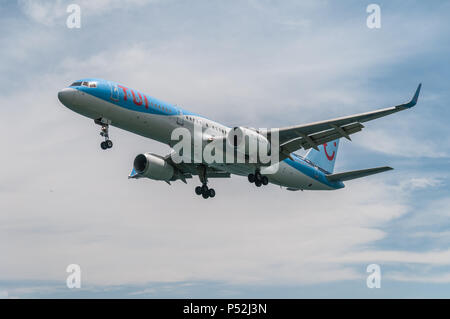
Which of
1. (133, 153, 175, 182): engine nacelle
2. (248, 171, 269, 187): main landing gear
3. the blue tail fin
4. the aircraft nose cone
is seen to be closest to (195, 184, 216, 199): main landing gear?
(133, 153, 175, 182): engine nacelle

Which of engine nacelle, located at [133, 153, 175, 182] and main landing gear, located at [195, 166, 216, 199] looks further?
main landing gear, located at [195, 166, 216, 199]

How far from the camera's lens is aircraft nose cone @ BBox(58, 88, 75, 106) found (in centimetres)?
3253

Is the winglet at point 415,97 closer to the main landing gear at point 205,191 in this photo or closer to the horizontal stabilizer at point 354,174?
the horizontal stabilizer at point 354,174

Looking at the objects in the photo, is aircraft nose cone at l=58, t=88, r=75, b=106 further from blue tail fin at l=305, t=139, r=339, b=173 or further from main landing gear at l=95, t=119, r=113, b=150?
blue tail fin at l=305, t=139, r=339, b=173

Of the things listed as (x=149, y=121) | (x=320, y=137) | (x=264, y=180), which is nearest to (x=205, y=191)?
(x=264, y=180)

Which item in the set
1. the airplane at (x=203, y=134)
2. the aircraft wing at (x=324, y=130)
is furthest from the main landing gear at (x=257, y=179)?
the aircraft wing at (x=324, y=130)

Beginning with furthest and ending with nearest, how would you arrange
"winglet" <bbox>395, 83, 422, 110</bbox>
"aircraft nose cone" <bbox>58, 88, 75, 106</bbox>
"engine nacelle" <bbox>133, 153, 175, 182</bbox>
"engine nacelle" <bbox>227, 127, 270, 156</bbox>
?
"engine nacelle" <bbox>133, 153, 175, 182</bbox>
"engine nacelle" <bbox>227, 127, 270, 156</bbox>
"aircraft nose cone" <bbox>58, 88, 75, 106</bbox>
"winglet" <bbox>395, 83, 422, 110</bbox>

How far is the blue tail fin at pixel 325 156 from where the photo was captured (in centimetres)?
4556

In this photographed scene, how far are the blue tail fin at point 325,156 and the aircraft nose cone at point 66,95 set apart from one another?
2023 cm

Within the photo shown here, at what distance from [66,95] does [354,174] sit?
2175 cm
